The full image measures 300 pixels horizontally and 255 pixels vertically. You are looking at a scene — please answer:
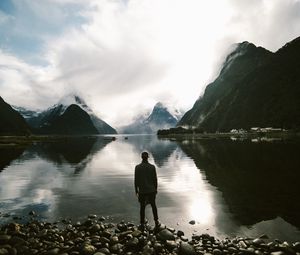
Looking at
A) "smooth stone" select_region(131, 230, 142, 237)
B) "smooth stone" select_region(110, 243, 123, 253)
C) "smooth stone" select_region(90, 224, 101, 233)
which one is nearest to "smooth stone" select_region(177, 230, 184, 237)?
"smooth stone" select_region(131, 230, 142, 237)

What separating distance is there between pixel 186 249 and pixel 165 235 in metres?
2.27

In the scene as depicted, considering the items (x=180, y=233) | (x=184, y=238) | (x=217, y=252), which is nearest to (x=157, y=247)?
(x=184, y=238)

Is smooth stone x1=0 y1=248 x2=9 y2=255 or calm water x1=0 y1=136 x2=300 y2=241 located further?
calm water x1=0 y1=136 x2=300 y2=241

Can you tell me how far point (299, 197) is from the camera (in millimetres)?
Result: 27391

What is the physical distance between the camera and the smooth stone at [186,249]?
49.8 feet

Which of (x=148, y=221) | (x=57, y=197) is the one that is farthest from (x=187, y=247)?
(x=57, y=197)

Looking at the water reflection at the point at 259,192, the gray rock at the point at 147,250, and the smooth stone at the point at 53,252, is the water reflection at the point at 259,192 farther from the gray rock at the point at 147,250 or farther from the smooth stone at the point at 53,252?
the smooth stone at the point at 53,252

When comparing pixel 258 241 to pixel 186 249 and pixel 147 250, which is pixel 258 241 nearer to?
pixel 186 249

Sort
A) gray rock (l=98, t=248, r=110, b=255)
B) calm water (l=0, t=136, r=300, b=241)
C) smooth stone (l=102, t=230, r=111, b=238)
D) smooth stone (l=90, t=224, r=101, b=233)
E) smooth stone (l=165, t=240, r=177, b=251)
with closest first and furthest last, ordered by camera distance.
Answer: gray rock (l=98, t=248, r=110, b=255) < smooth stone (l=165, t=240, r=177, b=251) < smooth stone (l=102, t=230, r=111, b=238) < smooth stone (l=90, t=224, r=101, b=233) < calm water (l=0, t=136, r=300, b=241)

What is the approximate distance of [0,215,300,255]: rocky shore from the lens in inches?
612

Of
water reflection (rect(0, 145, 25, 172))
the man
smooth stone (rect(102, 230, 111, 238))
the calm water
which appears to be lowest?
the calm water

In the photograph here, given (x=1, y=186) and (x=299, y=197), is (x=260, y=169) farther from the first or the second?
(x=1, y=186)

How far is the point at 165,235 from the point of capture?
1744 centimetres

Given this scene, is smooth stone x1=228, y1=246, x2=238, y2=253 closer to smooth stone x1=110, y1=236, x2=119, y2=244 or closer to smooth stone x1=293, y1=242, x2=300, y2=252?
smooth stone x1=293, y1=242, x2=300, y2=252
